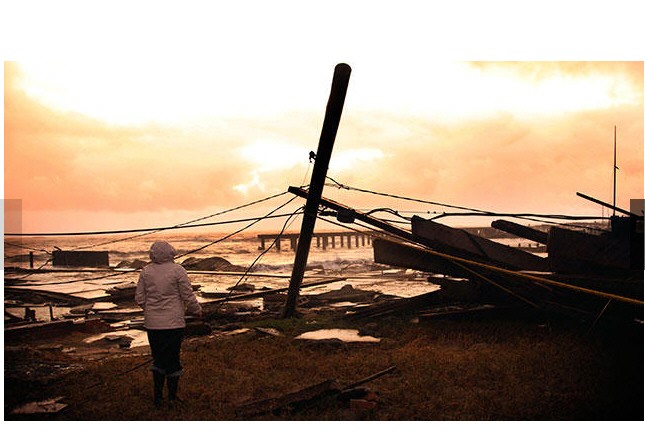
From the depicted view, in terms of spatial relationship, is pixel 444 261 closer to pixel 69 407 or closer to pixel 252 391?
pixel 252 391

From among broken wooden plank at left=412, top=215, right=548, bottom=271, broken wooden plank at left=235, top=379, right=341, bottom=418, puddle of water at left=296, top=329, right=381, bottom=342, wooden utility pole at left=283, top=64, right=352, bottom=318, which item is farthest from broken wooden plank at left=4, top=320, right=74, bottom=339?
broken wooden plank at left=412, top=215, right=548, bottom=271

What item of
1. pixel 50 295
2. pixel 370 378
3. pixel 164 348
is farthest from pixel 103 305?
pixel 370 378

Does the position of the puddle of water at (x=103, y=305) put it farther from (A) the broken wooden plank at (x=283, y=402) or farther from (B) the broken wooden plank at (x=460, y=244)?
(B) the broken wooden plank at (x=460, y=244)

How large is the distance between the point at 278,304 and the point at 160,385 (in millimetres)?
6850

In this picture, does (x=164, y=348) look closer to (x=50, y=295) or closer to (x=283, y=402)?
(x=283, y=402)

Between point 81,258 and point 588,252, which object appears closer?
point 588,252

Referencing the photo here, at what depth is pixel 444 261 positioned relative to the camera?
8.24 m

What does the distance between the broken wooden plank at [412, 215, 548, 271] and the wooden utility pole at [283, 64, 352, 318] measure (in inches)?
75.2

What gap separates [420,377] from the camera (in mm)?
5809

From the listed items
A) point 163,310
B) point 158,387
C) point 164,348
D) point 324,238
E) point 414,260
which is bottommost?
point 324,238

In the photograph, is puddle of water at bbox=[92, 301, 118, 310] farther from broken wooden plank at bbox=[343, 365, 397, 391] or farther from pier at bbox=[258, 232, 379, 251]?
pier at bbox=[258, 232, 379, 251]

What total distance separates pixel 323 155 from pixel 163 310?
157 inches

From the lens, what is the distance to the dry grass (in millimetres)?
4961

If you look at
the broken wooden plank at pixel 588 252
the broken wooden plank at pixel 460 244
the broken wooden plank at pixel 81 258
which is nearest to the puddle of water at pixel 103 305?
the broken wooden plank at pixel 460 244
